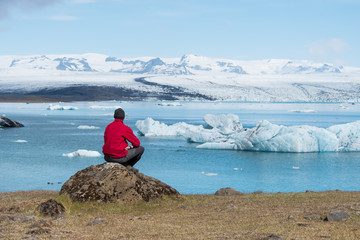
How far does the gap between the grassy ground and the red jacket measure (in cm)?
97

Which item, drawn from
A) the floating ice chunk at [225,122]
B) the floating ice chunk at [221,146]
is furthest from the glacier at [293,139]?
the floating ice chunk at [225,122]

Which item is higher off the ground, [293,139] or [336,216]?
[336,216]

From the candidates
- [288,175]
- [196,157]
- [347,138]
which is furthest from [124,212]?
[347,138]

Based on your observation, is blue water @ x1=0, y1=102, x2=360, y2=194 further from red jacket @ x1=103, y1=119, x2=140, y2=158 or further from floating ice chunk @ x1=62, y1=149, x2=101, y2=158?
red jacket @ x1=103, y1=119, x2=140, y2=158

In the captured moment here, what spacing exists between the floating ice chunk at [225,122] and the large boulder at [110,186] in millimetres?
22660

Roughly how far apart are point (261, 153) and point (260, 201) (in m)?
15.2

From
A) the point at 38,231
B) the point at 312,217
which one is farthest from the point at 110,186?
the point at 312,217

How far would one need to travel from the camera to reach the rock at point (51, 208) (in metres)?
7.29

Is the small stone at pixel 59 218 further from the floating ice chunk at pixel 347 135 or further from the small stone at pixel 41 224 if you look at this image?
the floating ice chunk at pixel 347 135

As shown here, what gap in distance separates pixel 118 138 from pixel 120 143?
0.37 feet

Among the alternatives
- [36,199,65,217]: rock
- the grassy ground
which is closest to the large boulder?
the grassy ground

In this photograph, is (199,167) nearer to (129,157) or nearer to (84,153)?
(84,153)

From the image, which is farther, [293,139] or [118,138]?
[293,139]

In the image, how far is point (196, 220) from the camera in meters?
6.76
